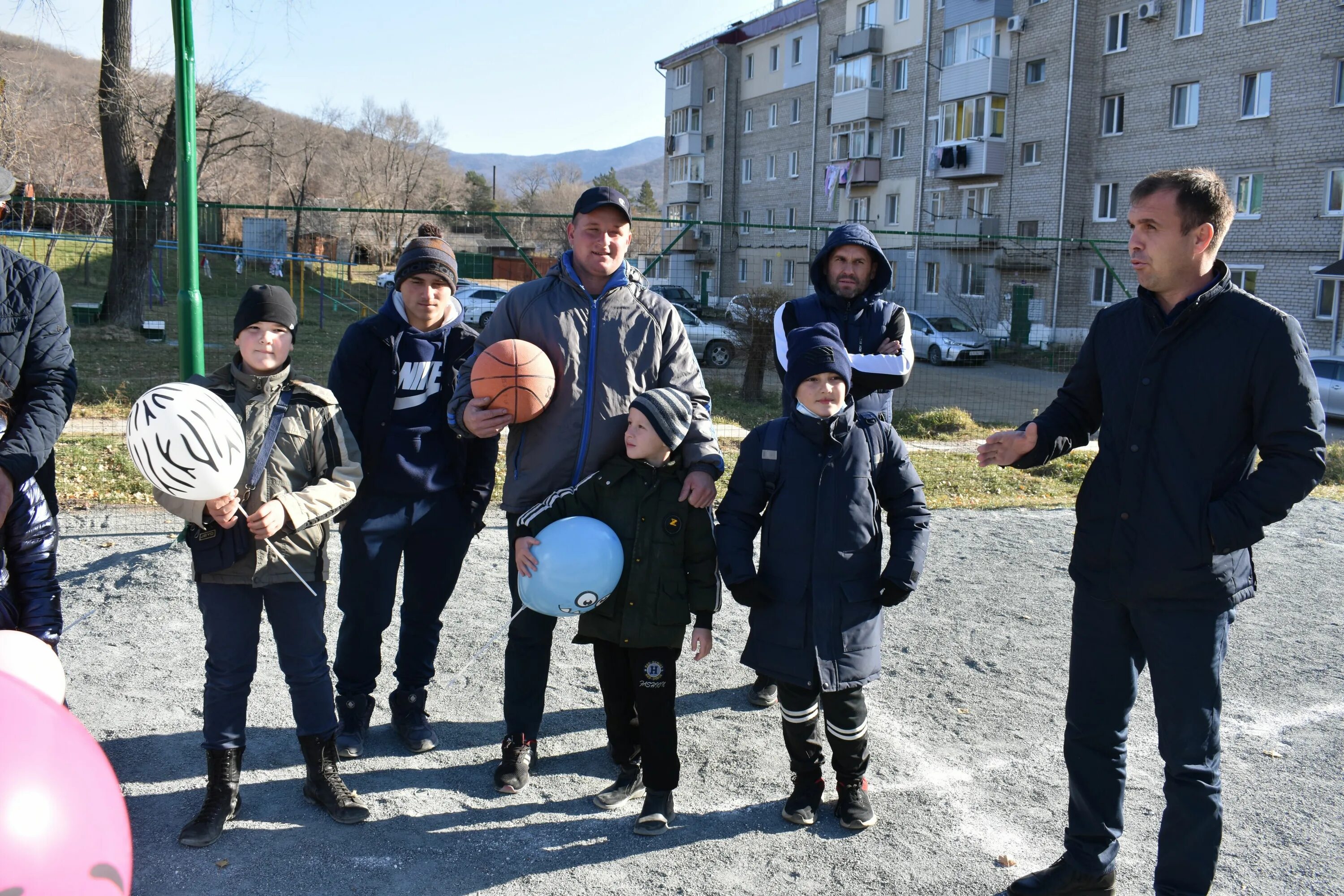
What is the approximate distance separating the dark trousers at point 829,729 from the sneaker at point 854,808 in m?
0.03

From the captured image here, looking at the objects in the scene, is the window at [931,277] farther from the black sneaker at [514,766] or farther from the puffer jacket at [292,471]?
the puffer jacket at [292,471]

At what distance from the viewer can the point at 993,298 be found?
26.3 m

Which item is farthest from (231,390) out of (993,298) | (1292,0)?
(1292,0)

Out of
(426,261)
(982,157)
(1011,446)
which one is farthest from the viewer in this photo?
(982,157)

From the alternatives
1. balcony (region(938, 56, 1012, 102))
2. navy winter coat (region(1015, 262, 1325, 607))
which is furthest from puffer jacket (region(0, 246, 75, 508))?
balcony (region(938, 56, 1012, 102))

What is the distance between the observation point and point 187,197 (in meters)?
6.59

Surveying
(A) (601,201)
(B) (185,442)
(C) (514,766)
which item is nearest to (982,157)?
(A) (601,201)

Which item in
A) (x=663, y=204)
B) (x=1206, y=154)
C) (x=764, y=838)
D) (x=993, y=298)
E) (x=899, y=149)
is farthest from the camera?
(x=663, y=204)

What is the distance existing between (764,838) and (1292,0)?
3236cm

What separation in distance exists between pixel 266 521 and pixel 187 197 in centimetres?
427

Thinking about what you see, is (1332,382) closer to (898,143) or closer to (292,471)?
(292,471)

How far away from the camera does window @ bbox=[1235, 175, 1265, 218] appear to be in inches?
1123

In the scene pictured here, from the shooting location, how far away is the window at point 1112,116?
32969 mm

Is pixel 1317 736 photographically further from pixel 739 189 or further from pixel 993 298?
pixel 739 189
